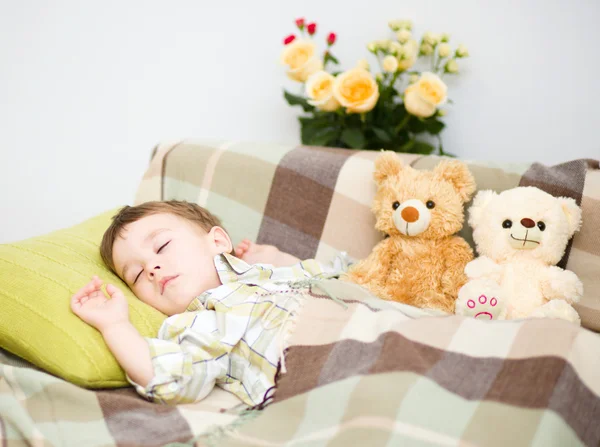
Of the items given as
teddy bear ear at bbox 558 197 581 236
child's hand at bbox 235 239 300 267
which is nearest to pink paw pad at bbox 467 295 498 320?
teddy bear ear at bbox 558 197 581 236

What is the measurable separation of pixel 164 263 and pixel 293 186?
19.2 inches

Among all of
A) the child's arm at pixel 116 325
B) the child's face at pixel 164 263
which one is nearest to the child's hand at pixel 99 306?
the child's arm at pixel 116 325

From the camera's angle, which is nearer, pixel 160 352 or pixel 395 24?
pixel 160 352

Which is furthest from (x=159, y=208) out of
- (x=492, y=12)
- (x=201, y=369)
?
(x=492, y=12)

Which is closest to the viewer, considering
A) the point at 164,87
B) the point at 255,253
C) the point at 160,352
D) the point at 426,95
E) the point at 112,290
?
the point at 160,352

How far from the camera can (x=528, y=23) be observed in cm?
182

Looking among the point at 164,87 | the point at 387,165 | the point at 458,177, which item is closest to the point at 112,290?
the point at 387,165

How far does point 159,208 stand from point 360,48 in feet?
3.25

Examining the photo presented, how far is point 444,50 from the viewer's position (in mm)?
1819

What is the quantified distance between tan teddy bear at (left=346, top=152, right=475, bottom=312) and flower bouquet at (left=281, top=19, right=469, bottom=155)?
0.41 metres

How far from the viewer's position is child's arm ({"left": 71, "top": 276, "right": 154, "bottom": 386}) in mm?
1129

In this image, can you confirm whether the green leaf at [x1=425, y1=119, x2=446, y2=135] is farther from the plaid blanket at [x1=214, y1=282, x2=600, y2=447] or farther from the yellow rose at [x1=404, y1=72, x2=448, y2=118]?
the plaid blanket at [x1=214, y1=282, x2=600, y2=447]

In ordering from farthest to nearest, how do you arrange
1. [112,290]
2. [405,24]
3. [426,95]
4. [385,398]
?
1. [405,24]
2. [426,95]
3. [112,290]
4. [385,398]

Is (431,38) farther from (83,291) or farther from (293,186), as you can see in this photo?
(83,291)
